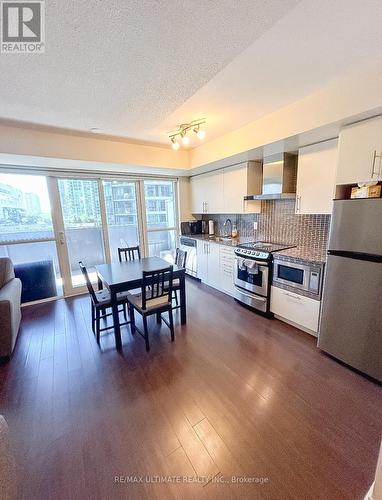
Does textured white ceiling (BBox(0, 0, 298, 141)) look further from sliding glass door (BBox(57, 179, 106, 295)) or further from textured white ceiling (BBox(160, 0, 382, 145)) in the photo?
sliding glass door (BBox(57, 179, 106, 295))

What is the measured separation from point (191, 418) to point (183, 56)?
2522 millimetres

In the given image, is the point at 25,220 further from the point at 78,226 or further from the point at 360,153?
the point at 360,153

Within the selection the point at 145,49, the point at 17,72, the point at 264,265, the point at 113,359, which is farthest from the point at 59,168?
the point at 264,265

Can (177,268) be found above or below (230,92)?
below

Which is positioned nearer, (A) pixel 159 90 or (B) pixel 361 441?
(B) pixel 361 441

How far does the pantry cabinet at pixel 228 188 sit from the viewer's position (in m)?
3.43

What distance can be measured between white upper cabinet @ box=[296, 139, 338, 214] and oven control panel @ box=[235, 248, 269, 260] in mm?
701

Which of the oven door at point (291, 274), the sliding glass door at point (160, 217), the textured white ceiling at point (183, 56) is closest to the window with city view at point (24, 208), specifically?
the textured white ceiling at point (183, 56)

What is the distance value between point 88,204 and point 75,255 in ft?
3.26

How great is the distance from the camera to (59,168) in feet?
11.5

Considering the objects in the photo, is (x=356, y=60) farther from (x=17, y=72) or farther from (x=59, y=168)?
(x=59, y=168)

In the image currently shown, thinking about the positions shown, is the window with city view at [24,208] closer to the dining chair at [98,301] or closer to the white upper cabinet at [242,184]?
the dining chair at [98,301]

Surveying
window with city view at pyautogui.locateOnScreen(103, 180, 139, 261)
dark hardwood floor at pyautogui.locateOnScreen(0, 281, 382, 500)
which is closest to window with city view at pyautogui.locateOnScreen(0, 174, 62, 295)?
window with city view at pyautogui.locateOnScreen(103, 180, 139, 261)

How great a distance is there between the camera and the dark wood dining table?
230 centimetres
